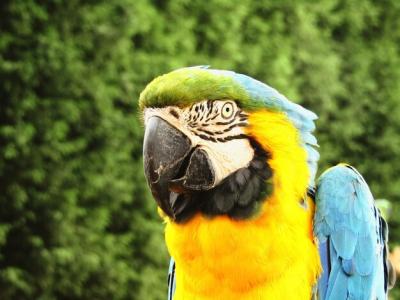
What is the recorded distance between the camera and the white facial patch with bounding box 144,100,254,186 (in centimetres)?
171

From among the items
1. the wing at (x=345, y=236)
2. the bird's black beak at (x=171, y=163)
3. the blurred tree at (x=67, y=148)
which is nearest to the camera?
the bird's black beak at (x=171, y=163)

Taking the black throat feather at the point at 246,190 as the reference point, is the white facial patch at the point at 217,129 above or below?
above

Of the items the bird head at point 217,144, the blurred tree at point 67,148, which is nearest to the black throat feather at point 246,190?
the bird head at point 217,144

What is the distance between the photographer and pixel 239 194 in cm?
179

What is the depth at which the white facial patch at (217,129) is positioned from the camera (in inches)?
67.5

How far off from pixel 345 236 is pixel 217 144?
474mm

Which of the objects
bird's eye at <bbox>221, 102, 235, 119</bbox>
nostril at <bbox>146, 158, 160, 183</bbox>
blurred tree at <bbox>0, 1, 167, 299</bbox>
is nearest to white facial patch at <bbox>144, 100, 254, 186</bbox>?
bird's eye at <bbox>221, 102, 235, 119</bbox>

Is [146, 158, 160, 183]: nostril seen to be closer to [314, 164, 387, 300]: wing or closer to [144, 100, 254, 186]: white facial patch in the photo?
[144, 100, 254, 186]: white facial patch

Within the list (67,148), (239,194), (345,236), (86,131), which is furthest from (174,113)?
(86,131)

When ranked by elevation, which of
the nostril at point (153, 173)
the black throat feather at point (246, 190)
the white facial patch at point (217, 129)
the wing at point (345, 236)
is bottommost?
the wing at point (345, 236)

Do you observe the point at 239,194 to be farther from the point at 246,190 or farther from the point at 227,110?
the point at 227,110

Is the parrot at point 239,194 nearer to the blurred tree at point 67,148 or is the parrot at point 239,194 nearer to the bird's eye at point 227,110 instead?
the bird's eye at point 227,110

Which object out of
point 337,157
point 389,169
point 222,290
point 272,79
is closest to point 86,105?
point 272,79

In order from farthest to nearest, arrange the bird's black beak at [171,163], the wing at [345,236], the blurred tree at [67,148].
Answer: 1. the blurred tree at [67,148]
2. the wing at [345,236]
3. the bird's black beak at [171,163]
